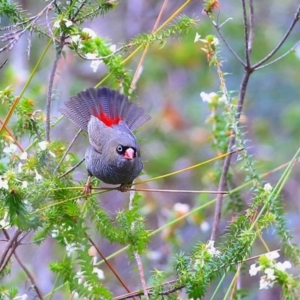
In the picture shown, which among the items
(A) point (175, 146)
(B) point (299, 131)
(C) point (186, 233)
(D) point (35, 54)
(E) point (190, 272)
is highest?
(D) point (35, 54)

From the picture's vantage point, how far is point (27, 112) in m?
2.45

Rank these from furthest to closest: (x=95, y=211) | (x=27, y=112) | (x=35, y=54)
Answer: (x=35, y=54) → (x=27, y=112) → (x=95, y=211)

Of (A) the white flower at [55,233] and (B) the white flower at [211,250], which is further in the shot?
(A) the white flower at [55,233]

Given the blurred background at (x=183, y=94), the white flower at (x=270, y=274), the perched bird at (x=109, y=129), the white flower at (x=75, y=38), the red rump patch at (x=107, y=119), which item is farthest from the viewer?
the blurred background at (x=183, y=94)

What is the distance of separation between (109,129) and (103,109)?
10 cm

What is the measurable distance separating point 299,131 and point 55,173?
3.39 m

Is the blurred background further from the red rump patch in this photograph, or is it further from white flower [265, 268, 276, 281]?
white flower [265, 268, 276, 281]

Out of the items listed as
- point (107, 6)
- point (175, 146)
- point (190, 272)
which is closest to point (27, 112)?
point (107, 6)

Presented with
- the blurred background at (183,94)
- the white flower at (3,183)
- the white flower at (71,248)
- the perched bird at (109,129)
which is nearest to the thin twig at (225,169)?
the perched bird at (109,129)

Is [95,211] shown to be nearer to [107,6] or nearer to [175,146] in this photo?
[107,6]

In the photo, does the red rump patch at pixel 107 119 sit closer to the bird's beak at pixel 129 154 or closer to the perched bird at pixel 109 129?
the perched bird at pixel 109 129

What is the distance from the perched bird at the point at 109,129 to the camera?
2.72m

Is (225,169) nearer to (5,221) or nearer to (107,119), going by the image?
(107,119)

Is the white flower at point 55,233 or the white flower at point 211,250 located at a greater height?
the white flower at point 55,233
